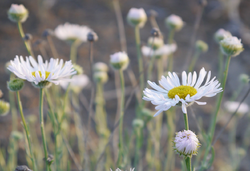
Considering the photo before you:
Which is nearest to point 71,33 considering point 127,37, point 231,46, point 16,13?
point 16,13

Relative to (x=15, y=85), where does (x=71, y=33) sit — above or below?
above

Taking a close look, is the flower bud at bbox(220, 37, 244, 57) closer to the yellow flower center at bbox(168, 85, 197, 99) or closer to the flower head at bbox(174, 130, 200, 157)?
the yellow flower center at bbox(168, 85, 197, 99)

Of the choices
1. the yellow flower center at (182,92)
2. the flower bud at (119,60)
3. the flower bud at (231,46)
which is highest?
the flower bud at (119,60)

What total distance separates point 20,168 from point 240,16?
2.66m

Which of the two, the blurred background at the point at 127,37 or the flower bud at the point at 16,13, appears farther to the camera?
the blurred background at the point at 127,37

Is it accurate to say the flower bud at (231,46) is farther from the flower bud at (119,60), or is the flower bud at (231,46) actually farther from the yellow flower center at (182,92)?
the flower bud at (119,60)

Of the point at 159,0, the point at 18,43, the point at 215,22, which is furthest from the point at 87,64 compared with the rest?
the point at 215,22

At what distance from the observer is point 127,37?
2420 mm

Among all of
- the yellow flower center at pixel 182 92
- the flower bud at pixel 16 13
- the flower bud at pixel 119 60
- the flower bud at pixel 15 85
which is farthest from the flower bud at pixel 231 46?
the flower bud at pixel 16 13

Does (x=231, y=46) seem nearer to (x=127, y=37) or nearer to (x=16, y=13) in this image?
(x=16, y=13)

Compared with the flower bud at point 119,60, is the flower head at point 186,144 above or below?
below

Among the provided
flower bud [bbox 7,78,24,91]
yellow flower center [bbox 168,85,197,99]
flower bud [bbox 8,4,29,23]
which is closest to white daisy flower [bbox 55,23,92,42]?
flower bud [bbox 8,4,29,23]

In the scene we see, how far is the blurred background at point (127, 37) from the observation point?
5.57ft

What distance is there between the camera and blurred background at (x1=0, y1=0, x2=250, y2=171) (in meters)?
1.70
